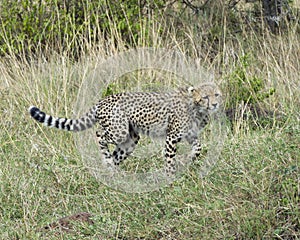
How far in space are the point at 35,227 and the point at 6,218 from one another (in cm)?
29

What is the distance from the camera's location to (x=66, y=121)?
5.18 m

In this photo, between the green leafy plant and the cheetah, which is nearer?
the cheetah

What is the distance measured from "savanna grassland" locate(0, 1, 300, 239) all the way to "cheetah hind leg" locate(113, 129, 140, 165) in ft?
0.80

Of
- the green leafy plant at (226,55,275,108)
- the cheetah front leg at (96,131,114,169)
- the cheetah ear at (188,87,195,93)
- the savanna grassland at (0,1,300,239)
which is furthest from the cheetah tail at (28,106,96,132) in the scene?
the green leafy plant at (226,55,275,108)

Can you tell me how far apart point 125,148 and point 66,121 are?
48 centimetres

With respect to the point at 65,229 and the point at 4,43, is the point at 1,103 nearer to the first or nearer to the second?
the point at 4,43

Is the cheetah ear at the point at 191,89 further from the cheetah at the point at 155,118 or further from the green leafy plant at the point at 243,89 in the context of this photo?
the green leafy plant at the point at 243,89

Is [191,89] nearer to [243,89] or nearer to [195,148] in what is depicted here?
[195,148]

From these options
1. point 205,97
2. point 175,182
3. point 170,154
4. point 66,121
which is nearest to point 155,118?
point 170,154

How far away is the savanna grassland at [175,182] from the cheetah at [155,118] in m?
0.25

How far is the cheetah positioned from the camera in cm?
498

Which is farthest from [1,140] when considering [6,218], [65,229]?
[65,229]

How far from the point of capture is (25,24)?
7961 millimetres

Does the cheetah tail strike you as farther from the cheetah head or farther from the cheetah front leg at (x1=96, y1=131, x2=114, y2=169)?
the cheetah head
